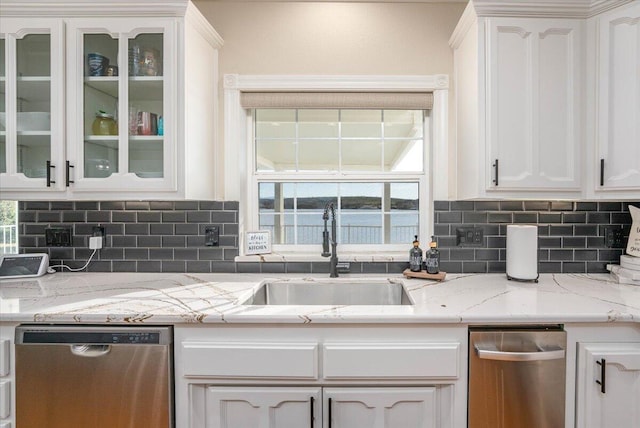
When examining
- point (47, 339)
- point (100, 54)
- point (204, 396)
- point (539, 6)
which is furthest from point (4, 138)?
point (539, 6)

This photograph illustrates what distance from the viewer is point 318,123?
6.86 ft

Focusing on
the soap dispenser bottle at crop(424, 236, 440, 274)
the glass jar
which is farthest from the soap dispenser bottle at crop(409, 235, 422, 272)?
the glass jar

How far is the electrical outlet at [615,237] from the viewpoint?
6.28ft

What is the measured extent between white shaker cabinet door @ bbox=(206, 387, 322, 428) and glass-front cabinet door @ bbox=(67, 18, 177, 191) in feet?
3.12

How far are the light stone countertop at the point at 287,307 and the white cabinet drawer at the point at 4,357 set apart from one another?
99 millimetres

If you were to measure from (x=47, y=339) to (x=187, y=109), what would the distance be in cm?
111

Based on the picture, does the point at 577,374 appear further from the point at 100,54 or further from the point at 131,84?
the point at 100,54

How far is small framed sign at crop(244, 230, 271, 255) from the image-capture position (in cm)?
198

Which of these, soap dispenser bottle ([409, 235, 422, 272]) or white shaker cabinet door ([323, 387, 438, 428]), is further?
soap dispenser bottle ([409, 235, 422, 272])

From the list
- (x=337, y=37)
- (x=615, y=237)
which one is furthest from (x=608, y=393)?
(x=337, y=37)

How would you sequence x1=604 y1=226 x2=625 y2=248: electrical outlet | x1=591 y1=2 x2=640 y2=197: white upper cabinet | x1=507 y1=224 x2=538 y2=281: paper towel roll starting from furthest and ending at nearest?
x1=604 y1=226 x2=625 y2=248: electrical outlet → x1=507 y1=224 x2=538 y2=281: paper towel roll → x1=591 y1=2 x2=640 y2=197: white upper cabinet

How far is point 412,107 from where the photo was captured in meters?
1.97

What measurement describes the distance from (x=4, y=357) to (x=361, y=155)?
1.88m

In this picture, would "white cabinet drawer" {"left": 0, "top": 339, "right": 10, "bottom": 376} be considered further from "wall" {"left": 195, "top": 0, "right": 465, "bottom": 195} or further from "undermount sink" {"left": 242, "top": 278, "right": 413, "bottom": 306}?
"wall" {"left": 195, "top": 0, "right": 465, "bottom": 195}
